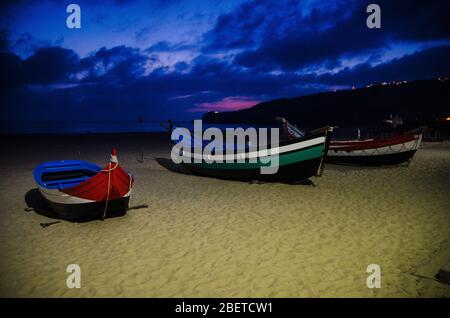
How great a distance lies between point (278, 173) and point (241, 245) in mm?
5136

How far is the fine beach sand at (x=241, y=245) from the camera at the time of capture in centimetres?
416

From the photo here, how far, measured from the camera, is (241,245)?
220 inches

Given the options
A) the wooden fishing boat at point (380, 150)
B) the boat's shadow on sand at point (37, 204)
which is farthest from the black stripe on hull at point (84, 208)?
the wooden fishing boat at point (380, 150)

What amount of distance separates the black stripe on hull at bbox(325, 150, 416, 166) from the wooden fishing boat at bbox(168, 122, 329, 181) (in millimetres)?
4755

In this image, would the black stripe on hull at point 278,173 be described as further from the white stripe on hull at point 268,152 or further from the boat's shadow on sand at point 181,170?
the white stripe on hull at point 268,152

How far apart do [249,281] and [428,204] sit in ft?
21.5

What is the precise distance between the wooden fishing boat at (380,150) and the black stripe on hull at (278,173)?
5.55 meters

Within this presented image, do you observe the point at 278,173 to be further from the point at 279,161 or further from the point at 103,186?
the point at 103,186

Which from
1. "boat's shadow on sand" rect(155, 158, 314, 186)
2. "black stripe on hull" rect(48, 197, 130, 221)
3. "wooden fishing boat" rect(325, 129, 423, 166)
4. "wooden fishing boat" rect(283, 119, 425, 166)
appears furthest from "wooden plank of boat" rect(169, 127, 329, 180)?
"wooden fishing boat" rect(325, 129, 423, 166)

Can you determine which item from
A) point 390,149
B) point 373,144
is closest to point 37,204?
point 373,144
